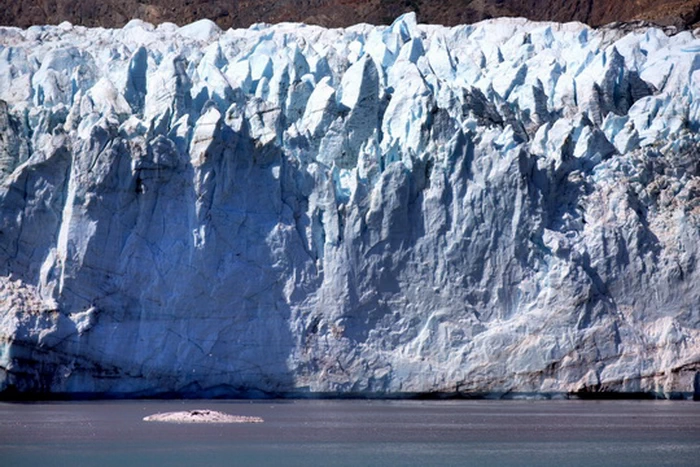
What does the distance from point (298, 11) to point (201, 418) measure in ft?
89.9

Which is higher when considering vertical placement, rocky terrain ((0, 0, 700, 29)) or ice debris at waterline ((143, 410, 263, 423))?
rocky terrain ((0, 0, 700, 29))

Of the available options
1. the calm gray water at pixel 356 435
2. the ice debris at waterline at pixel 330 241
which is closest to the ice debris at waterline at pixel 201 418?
the calm gray water at pixel 356 435

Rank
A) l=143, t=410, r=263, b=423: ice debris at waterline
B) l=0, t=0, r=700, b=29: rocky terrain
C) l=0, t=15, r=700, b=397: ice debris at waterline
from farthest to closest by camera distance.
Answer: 1. l=0, t=0, r=700, b=29: rocky terrain
2. l=0, t=15, r=700, b=397: ice debris at waterline
3. l=143, t=410, r=263, b=423: ice debris at waterline

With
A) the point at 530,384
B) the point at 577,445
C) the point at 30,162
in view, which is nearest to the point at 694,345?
the point at 530,384

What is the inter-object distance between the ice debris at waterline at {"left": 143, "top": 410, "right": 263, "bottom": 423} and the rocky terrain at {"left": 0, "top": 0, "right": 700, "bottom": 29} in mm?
25975

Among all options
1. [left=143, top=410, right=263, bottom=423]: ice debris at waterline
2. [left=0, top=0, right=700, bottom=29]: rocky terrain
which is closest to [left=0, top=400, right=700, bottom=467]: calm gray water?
[left=143, top=410, right=263, bottom=423]: ice debris at waterline

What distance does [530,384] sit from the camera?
3173cm

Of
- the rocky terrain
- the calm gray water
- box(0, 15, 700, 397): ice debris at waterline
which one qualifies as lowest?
the calm gray water

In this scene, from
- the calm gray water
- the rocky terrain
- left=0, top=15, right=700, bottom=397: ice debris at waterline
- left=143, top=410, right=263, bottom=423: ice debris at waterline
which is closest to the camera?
the calm gray water

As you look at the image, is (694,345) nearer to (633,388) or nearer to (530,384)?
(633,388)

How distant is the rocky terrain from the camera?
5209 centimetres

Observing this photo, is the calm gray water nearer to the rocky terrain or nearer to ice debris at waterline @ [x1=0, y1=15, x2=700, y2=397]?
ice debris at waterline @ [x1=0, y1=15, x2=700, y2=397]

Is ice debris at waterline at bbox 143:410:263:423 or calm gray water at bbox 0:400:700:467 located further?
ice debris at waterline at bbox 143:410:263:423

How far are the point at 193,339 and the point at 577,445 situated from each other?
32.2 ft
